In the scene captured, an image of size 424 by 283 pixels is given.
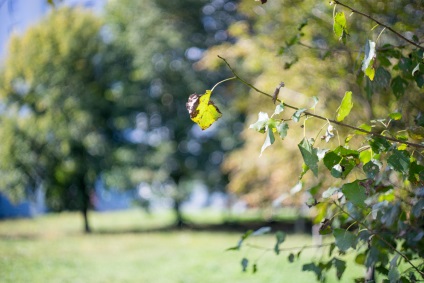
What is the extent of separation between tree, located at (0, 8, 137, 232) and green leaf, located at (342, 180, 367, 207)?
13518 millimetres

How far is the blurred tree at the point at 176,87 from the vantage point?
15109 millimetres

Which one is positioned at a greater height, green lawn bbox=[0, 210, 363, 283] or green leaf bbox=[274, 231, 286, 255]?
green leaf bbox=[274, 231, 286, 255]

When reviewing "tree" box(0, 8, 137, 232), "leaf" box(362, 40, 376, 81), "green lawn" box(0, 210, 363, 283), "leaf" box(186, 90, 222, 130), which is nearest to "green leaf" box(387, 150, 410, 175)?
"leaf" box(362, 40, 376, 81)

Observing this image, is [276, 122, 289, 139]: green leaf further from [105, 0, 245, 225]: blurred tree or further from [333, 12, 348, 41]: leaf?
[105, 0, 245, 225]: blurred tree

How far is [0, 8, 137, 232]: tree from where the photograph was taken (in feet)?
45.7

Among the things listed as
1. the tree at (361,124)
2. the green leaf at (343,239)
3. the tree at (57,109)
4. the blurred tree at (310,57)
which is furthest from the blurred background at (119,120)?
the green leaf at (343,239)

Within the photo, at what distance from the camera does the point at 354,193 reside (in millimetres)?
1219

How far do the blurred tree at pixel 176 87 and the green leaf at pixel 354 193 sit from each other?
13.7m

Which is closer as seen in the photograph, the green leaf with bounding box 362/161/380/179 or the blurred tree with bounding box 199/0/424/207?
the green leaf with bounding box 362/161/380/179

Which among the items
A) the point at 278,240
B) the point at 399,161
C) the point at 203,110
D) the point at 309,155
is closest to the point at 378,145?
the point at 399,161

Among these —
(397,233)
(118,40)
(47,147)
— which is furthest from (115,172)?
(397,233)

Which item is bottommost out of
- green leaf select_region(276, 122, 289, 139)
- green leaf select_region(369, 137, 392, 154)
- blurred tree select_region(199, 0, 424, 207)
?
blurred tree select_region(199, 0, 424, 207)

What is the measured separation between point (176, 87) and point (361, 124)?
13712mm

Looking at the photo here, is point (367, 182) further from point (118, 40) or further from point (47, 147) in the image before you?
point (118, 40)
